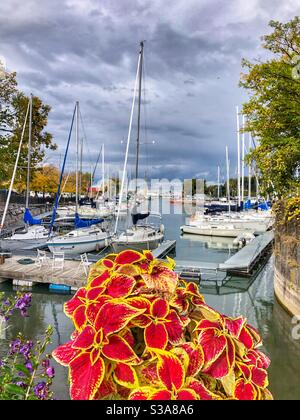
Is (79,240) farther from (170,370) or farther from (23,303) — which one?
(170,370)

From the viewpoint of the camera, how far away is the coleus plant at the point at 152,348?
1.19m

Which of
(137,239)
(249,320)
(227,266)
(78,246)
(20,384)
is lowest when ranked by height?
(249,320)

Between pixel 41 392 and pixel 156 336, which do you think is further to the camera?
pixel 41 392

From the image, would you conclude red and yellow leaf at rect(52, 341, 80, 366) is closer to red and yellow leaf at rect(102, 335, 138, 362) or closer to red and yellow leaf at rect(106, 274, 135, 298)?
red and yellow leaf at rect(102, 335, 138, 362)

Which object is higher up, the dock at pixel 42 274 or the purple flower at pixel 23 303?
the purple flower at pixel 23 303

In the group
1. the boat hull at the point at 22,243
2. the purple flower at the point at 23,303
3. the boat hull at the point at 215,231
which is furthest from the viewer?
the boat hull at the point at 215,231

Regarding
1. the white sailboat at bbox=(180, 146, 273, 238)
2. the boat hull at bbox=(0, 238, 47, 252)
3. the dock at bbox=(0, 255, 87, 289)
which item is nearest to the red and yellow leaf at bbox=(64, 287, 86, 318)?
the dock at bbox=(0, 255, 87, 289)

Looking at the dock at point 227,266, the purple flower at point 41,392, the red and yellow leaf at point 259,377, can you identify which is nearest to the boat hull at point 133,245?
the dock at point 227,266

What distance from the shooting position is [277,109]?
10.6 m

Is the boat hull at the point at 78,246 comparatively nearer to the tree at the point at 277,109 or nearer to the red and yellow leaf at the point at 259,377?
the tree at the point at 277,109

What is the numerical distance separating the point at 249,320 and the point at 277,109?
7150mm

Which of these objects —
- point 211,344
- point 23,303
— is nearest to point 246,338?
point 211,344

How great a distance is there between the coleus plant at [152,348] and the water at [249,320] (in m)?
4.99

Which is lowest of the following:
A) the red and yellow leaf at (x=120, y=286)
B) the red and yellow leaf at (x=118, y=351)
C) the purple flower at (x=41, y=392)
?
the purple flower at (x=41, y=392)
